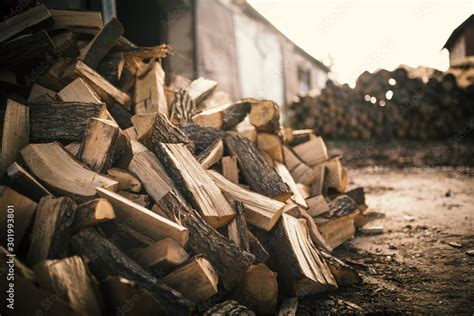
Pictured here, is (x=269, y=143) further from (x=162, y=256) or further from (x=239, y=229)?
(x=162, y=256)

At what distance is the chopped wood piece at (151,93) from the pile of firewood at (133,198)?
0.01 m

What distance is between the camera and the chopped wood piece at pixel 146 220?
5.31ft

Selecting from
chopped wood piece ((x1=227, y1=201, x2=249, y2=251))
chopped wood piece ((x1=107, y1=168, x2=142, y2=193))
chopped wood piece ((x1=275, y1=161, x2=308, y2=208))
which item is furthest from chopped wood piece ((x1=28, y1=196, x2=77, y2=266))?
chopped wood piece ((x1=275, y1=161, x2=308, y2=208))

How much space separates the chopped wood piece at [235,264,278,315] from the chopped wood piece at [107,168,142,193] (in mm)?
828

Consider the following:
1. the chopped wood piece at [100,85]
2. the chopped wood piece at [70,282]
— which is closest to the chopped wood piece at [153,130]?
the chopped wood piece at [100,85]

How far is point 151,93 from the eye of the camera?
269 centimetres

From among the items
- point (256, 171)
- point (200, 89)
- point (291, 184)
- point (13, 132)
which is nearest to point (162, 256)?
point (256, 171)

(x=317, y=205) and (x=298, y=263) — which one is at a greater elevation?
(x=317, y=205)

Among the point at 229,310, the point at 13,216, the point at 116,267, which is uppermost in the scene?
the point at 13,216

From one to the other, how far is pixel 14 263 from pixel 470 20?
18.0 metres

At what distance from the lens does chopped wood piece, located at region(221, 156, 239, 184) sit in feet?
7.85

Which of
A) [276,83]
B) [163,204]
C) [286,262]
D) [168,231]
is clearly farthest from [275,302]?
[276,83]

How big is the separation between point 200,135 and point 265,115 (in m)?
0.63

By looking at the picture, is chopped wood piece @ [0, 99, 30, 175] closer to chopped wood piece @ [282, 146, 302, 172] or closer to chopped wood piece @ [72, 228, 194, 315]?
chopped wood piece @ [72, 228, 194, 315]
